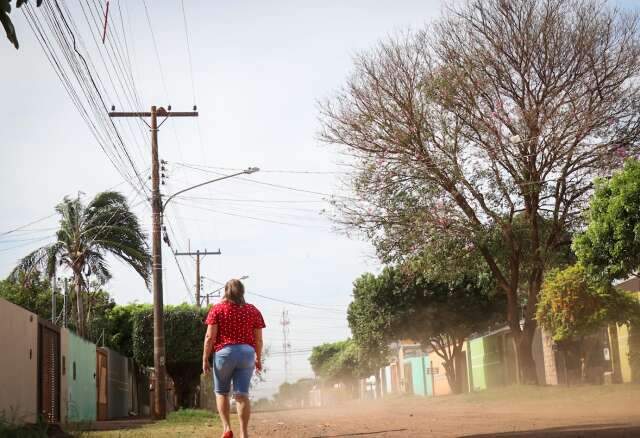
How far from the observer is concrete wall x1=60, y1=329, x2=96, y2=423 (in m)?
19.0

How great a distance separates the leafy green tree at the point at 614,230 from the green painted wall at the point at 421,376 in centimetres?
3624

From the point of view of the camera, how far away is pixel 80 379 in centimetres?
2131

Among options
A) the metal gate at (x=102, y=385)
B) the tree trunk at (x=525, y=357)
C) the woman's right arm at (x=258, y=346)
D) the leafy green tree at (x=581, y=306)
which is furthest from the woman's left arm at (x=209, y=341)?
the tree trunk at (x=525, y=357)

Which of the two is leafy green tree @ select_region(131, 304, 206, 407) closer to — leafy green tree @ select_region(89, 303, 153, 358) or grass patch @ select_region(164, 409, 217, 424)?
leafy green tree @ select_region(89, 303, 153, 358)

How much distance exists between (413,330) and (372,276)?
3250 mm

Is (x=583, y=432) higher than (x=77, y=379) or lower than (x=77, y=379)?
lower

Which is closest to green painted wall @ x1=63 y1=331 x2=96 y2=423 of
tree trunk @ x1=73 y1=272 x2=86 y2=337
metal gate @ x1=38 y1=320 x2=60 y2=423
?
metal gate @ x1=38 y1=320 x2=60 y2=423

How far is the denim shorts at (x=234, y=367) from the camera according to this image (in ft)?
28.5

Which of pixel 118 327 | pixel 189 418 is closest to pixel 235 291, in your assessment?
pixel 189 418

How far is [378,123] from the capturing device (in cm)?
2636

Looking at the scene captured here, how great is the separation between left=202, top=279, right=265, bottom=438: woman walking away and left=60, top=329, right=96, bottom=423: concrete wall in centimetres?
995

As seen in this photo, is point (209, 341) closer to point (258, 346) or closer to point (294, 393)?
point (258, 346)

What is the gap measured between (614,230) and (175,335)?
71.7ft

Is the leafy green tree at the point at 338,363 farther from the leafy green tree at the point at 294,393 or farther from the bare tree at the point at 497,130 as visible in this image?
the bare tree at the point at 497,130
